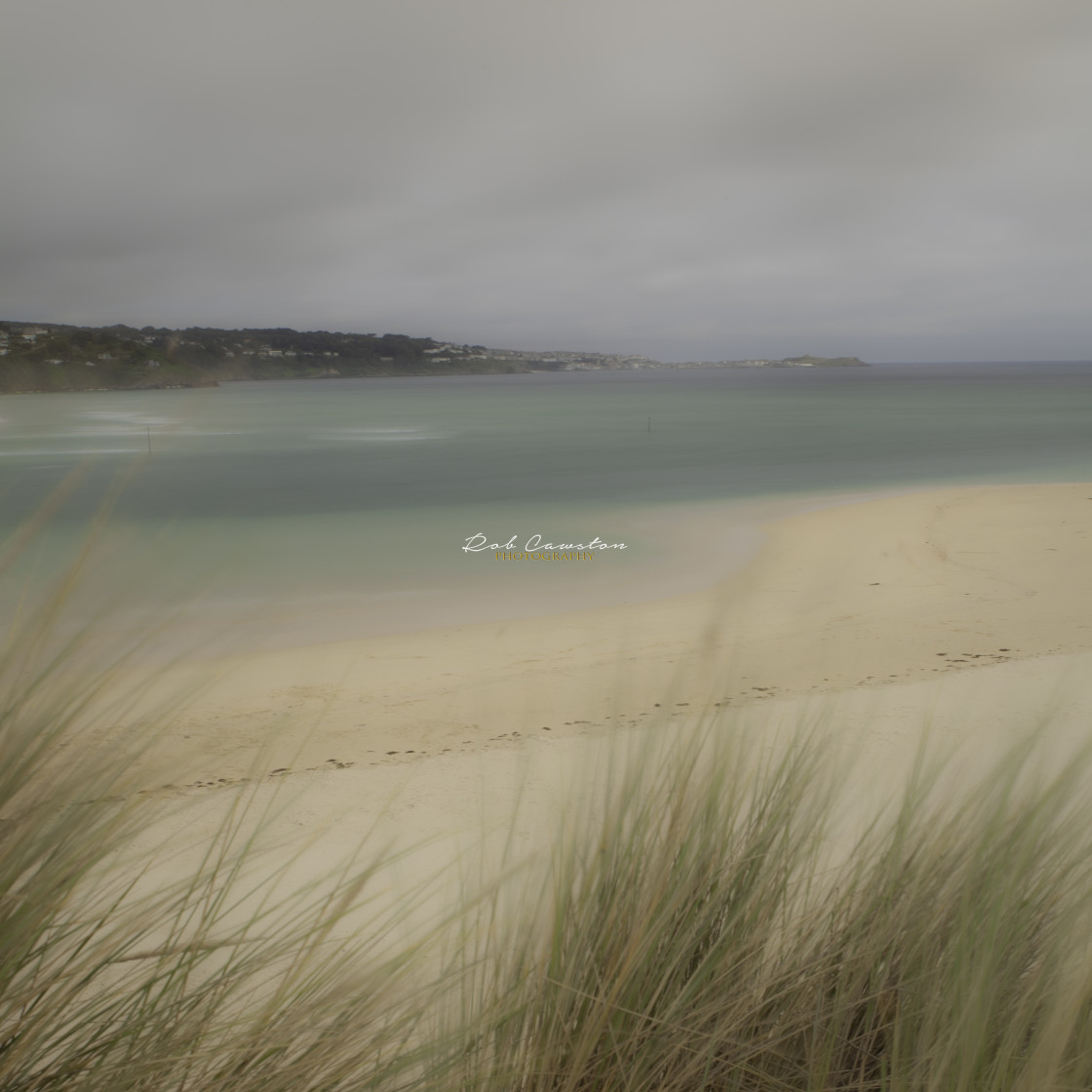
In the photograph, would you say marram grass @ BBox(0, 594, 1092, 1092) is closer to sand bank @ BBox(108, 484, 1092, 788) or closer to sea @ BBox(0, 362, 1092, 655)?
sea @ BBox(0, 362, 1092, 655)

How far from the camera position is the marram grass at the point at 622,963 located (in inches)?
41.8

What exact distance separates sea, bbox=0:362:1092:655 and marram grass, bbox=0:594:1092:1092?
1.31 ft

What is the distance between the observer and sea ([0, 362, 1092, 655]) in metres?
1.47

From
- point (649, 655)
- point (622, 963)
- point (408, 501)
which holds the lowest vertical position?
point (408, 501)

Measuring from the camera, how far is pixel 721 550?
11.6 metres

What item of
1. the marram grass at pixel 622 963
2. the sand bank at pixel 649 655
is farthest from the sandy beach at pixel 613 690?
the marram grass at pixel 622 963

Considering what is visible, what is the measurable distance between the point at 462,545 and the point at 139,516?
6429 millimetres

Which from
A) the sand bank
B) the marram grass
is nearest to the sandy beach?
the sand bank

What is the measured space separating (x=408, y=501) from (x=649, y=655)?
1190 cm

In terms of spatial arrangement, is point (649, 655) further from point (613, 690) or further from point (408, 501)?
point (408, 501)

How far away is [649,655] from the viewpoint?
633cm

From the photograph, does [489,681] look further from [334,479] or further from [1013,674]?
[334,479]

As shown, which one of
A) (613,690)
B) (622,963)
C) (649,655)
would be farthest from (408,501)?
(622,963)

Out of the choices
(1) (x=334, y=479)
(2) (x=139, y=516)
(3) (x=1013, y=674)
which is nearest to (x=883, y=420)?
(1) (x=334, y=479)
